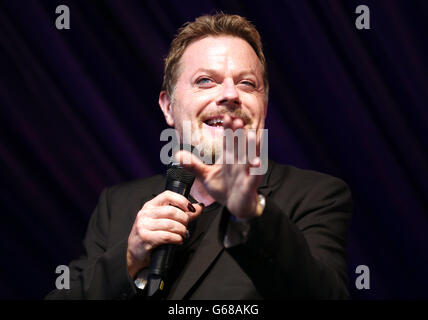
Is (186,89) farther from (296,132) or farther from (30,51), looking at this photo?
(30,51)

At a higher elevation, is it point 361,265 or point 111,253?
point 111,253

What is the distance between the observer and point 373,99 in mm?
1941

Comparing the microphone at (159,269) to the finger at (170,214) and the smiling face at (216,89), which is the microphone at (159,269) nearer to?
the finger at (170,214)

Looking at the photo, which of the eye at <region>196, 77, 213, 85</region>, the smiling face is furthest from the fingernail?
the eye at <region>196, 77, 213, 85</region>

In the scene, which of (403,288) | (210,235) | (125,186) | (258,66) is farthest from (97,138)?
(403,288)

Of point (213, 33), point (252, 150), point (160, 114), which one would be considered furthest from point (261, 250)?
point (160, 114)

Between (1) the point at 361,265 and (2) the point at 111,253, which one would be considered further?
(1) the point at 361,265

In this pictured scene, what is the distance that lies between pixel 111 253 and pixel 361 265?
1091 mm

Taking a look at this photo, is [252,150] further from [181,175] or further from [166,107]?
[166,107]

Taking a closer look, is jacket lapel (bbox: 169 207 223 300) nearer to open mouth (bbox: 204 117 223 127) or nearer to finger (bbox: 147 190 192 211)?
finger (bbox: 147 190 192 211)

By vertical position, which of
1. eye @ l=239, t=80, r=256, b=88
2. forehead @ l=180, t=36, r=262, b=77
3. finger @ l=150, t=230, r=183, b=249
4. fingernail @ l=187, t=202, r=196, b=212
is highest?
forehead @ l=180, t=36, r=262, b=77

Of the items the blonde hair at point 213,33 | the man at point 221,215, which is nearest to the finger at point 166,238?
the man at point 221,215

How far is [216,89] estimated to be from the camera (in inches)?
63.7

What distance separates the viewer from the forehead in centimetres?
164
